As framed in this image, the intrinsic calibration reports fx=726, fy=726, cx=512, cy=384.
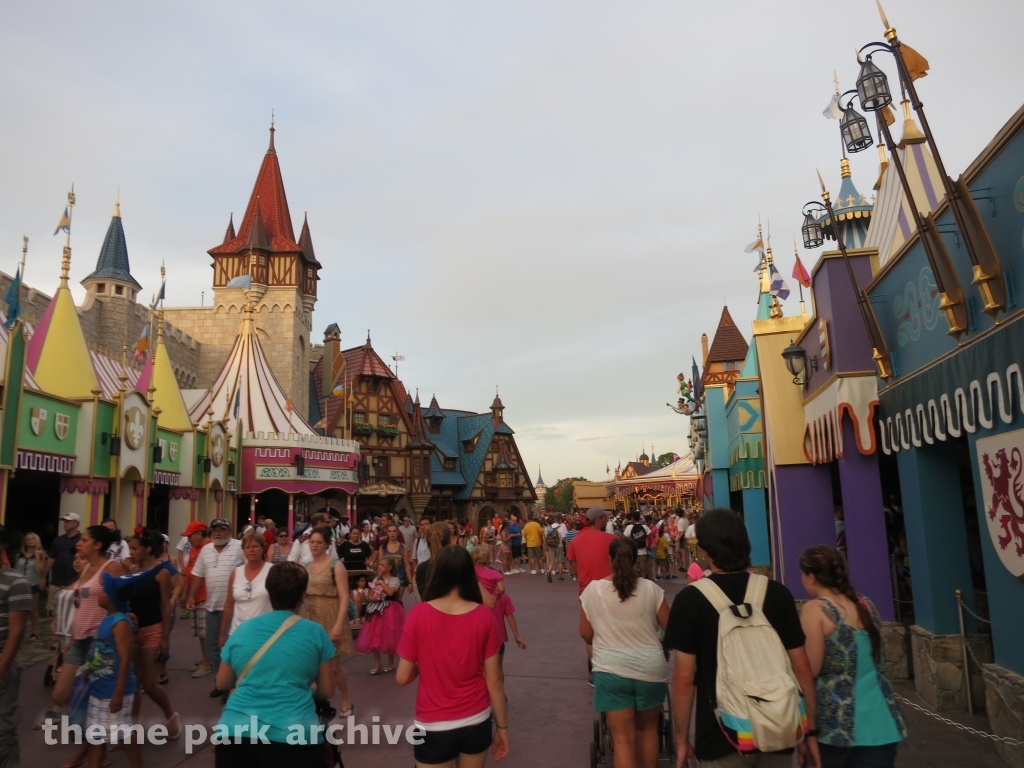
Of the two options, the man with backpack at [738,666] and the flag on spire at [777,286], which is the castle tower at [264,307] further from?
the man with backpack at [738,666]

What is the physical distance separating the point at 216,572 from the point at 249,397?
21.9m

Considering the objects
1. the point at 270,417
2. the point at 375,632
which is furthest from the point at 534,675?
the point at 270,417

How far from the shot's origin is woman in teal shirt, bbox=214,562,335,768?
2918mm

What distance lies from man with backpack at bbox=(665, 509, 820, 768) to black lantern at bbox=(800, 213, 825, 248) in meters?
8.47

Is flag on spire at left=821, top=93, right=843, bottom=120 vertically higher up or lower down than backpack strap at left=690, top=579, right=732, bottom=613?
higher up

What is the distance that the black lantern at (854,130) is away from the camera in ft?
24.2

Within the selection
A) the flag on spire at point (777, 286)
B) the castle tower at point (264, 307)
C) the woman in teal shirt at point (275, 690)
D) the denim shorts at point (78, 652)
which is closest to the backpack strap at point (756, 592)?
the woman in teal shirt at point (275, 690)

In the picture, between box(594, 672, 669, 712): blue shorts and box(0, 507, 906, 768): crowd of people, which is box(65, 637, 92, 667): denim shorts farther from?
box(594, 672, 669, 712): blue shorts

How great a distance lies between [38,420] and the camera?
12.7m

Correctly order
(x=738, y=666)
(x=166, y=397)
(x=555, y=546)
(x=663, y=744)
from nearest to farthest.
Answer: (x=738, y=666) → (x=663, y=744) → (x=555, y=546) → (x=166, y=397)

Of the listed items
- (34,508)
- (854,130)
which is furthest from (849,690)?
(34,508)

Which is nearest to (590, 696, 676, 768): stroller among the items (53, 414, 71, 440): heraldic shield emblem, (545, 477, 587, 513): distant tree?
(53, 414, 71, 440): heraldic shield emblem

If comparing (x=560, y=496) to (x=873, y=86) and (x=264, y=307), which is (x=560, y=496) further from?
(x=873, y=86)

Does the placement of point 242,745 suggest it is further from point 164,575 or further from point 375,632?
point 375,632
